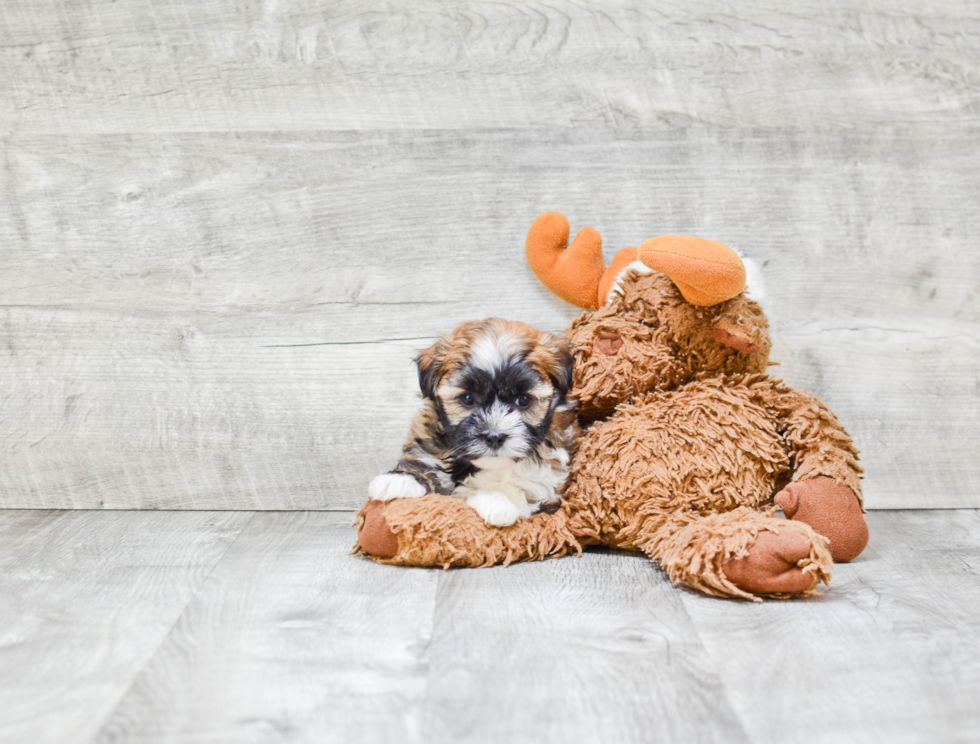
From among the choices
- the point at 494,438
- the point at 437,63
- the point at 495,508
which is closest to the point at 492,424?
the point at 494,438

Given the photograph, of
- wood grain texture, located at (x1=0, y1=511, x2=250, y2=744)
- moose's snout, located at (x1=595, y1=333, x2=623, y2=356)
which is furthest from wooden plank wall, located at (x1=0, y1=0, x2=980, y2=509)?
moose's snout, located at (x1=595, y1=333, x2=623, y2=356)

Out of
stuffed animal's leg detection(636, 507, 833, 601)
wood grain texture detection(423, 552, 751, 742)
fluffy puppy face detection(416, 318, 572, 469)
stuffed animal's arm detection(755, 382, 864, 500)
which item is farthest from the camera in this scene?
stuffed animal's arm detection(755, 382, 864, 500)

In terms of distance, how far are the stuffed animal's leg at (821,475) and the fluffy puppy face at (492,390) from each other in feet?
1.31

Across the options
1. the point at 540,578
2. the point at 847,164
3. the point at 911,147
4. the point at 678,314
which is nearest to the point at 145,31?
the point at 678,314

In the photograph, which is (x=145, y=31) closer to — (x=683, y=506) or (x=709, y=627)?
(x=683, y=506)

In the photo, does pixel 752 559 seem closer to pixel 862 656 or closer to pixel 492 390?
pixel 862 656

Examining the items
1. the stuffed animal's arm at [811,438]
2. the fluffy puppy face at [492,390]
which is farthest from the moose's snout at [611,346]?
the stuffed animal's arm at [811,438]

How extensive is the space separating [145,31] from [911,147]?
1.49 metres

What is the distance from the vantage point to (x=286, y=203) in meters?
1.58

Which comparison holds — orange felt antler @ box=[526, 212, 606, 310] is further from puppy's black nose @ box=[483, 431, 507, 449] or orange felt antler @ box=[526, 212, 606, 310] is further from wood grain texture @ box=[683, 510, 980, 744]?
wood grain texture @ box=[683, 510, 980, 744]

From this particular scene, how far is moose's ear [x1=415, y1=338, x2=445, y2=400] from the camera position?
1258 millimetres

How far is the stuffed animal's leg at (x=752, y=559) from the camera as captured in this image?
1089mm

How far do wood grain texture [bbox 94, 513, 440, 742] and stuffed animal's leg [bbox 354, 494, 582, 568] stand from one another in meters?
0.04

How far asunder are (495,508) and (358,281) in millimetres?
581
